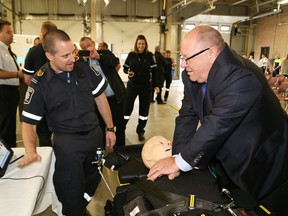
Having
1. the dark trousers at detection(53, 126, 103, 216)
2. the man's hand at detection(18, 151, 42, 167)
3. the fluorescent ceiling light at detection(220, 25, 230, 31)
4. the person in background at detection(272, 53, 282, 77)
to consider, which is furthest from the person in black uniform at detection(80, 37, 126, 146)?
the fluorescent ceiling light at detection(220, 25, 230, 31)

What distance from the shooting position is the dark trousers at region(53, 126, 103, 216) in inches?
70.0

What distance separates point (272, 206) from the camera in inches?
51.5

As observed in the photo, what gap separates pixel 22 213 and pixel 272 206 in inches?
48.2

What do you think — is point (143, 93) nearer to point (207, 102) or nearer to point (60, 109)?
point (60, 109)

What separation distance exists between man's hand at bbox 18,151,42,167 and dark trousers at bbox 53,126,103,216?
0.65 ft

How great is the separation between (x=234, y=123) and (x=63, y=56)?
1177mm

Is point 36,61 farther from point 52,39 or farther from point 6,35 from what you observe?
point 52,39

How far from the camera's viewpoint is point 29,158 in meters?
1.55

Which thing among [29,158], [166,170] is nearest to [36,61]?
[29,158]

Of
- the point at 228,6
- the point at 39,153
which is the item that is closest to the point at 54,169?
the point at 39,153

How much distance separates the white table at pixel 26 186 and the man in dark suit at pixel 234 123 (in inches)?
24.2

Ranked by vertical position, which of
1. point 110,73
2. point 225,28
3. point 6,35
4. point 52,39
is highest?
point 225,28

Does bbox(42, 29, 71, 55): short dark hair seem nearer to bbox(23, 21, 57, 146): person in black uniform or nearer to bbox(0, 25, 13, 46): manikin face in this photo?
bbox(23, 21, 57, 146): person in black uniform

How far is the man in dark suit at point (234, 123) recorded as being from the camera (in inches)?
47.2
